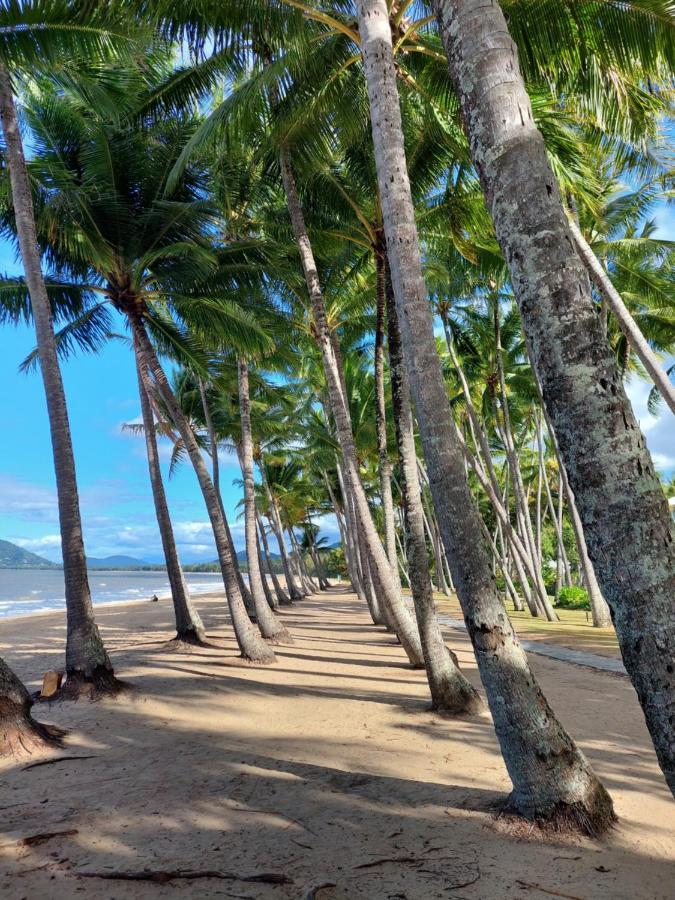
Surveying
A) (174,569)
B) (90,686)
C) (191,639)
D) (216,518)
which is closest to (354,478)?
(216,518)

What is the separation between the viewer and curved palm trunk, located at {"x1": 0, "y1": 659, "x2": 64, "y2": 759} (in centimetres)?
488

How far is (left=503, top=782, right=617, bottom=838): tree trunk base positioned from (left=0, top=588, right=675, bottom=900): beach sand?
77 mm

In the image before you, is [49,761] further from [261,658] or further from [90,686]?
[261,658]

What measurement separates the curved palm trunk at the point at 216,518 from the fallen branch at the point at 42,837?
5.93 m

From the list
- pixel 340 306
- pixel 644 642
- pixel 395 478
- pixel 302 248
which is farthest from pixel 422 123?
pixel 395 478

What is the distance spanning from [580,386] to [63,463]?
23.0 ft

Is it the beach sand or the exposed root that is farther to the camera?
the exposed root

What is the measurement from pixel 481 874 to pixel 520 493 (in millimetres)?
15481

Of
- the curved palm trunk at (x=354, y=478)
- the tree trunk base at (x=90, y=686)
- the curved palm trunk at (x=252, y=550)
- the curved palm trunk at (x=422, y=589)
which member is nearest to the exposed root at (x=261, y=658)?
the curved palm trunk at (x=252, y=550)

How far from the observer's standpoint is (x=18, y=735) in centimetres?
501

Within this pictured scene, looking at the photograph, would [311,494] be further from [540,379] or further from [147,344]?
[540,379]

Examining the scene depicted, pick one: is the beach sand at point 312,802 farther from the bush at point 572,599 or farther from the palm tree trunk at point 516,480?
the bush at point 572,599

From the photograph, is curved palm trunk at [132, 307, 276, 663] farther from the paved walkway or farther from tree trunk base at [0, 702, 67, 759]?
the paved walkway

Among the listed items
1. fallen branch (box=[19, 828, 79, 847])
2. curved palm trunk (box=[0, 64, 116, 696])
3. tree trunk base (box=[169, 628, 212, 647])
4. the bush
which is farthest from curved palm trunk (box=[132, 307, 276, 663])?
the bush
